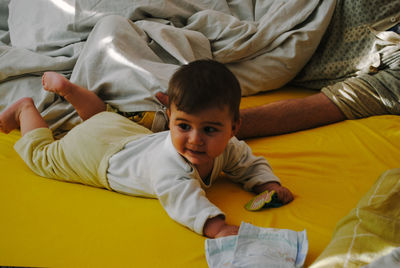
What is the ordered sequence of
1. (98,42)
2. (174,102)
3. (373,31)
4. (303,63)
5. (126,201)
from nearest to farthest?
1. (174,102)
2. (126,201)
3. (98,42)
4. (373,31)
5. (303,63)

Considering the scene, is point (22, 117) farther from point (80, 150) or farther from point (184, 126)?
point (184, 126)

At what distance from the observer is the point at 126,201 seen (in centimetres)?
106

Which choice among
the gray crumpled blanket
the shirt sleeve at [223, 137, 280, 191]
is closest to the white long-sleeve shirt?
the shirt sleeve at [223, 137, 280, 191]

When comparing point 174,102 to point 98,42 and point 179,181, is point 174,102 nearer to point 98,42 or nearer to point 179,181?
point 179,181

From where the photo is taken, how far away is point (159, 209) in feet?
3.29

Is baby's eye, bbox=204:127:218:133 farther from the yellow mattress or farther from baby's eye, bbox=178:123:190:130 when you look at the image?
the yellow mattress

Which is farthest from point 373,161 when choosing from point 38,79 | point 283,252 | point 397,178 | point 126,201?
point 38,79

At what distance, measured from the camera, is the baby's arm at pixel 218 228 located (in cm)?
86

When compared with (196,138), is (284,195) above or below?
below

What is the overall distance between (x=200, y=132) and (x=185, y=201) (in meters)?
0.16

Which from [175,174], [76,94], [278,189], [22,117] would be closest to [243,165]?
[278,189]

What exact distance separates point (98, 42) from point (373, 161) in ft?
3.27

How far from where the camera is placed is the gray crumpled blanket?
1436mm

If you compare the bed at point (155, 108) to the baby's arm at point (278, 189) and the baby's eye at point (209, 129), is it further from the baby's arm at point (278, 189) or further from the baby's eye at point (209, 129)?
the baby's eye at point (209, 129)
